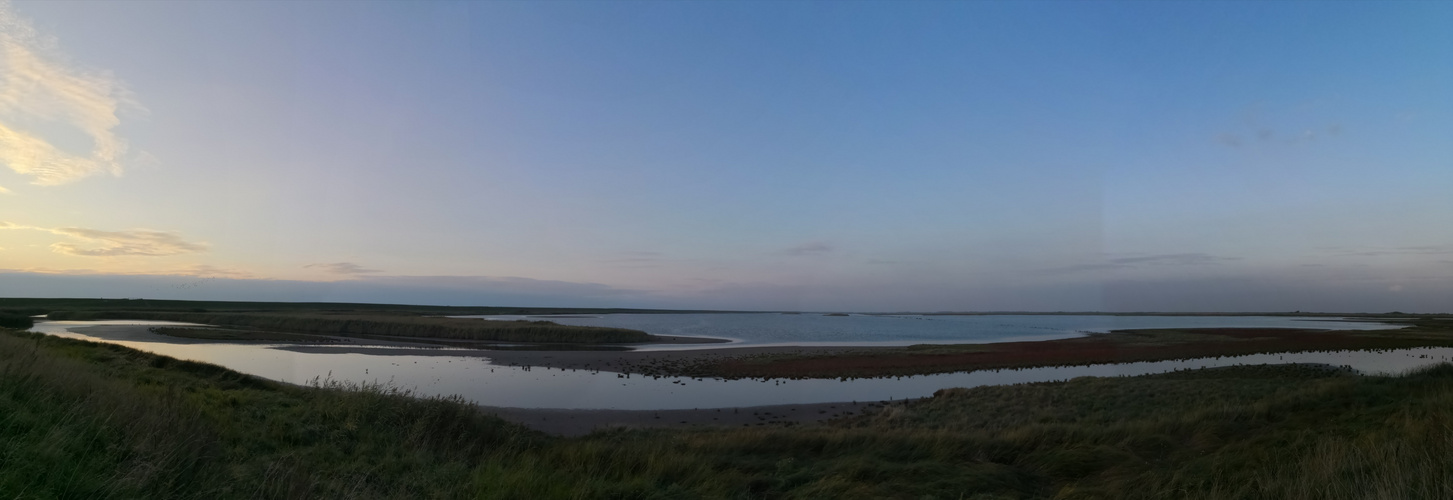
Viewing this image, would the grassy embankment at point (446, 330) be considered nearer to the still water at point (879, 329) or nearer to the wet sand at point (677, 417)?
the still water at point (879, 329)

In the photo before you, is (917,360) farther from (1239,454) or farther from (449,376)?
(1239,454)

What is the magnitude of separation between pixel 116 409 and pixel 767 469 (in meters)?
8.30

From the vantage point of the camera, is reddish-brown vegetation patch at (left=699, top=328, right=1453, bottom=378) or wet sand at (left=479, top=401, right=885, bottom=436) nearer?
wet sand at (left=479, top=401, right=885, bottom=436)

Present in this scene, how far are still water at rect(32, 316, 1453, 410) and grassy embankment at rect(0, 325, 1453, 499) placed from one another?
10.4m

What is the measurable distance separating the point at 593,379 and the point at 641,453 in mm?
21921

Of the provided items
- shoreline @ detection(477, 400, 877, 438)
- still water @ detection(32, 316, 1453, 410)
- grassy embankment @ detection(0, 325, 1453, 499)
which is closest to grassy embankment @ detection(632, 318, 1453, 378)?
still water @ detection(32, 316, 1453, 410)

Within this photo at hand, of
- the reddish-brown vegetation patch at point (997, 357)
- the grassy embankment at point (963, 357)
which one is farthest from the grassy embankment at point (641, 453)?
the reddish-brown vegetation patch at point (997, 357)

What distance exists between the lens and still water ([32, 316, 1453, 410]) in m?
25.6

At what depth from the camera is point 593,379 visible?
31.6 m

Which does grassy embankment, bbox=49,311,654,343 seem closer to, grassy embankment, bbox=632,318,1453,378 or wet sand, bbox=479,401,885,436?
grassy embankment, bbox=632,318,1453,378

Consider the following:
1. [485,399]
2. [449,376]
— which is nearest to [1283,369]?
[485,399]

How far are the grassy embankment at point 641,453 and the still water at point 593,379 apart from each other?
1044cm

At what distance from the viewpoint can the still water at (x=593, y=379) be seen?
2564 cm

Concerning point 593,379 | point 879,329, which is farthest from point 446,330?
point 879,329
